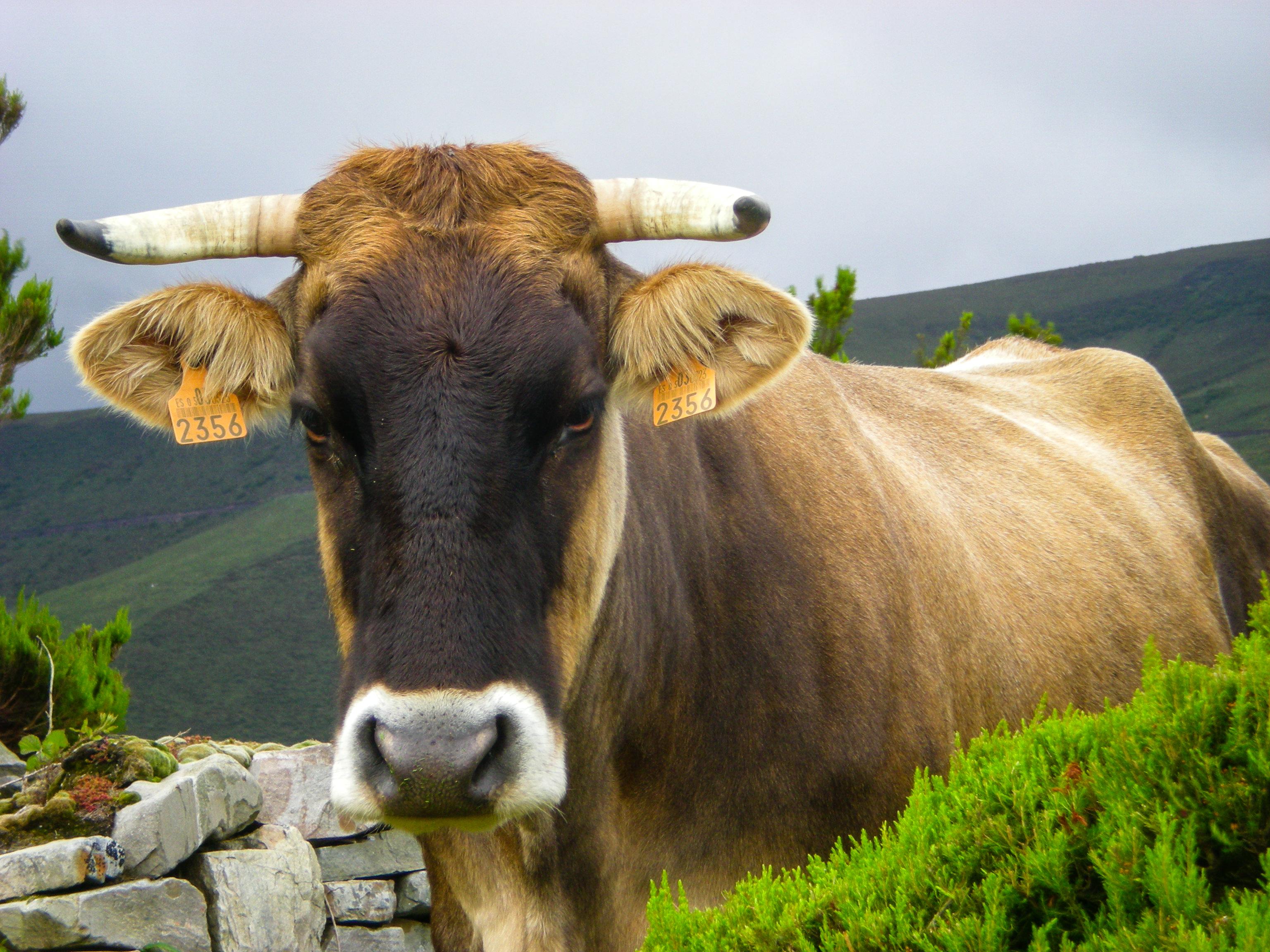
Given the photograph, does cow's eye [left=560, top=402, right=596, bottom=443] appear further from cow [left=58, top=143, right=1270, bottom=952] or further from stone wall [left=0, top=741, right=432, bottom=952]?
stone wall [left=0, top=741, right=432, bottom=952]

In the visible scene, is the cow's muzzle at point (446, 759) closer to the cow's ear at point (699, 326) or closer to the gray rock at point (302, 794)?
the cow's ear at point (699, 326)

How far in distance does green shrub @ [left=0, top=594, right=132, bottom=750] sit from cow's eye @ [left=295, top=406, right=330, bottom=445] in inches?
180

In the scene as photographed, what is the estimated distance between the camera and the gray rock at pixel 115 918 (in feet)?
14.5

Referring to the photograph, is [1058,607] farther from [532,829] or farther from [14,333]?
[14,333]

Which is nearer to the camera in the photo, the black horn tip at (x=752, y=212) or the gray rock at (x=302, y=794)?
the black horn tip at (x=752, y=212)

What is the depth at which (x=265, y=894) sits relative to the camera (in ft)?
18.2

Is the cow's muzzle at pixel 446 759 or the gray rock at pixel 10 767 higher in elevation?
the cow's muzzle at pixel 446 759

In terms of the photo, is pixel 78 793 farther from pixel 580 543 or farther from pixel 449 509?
pixel 449 509

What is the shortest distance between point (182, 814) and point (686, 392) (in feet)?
12.4

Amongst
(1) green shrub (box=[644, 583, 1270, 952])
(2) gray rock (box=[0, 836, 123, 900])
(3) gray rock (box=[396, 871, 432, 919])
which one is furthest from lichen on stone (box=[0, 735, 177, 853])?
(1) green shrub (box=[644, 583, 1270, 952])

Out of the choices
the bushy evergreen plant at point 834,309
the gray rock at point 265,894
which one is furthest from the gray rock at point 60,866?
the bushy evergreen plant at point 834,309

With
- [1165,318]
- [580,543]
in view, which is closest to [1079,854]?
[580,543]

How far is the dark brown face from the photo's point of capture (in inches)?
83.9

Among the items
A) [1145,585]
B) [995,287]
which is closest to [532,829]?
[1145,585]
